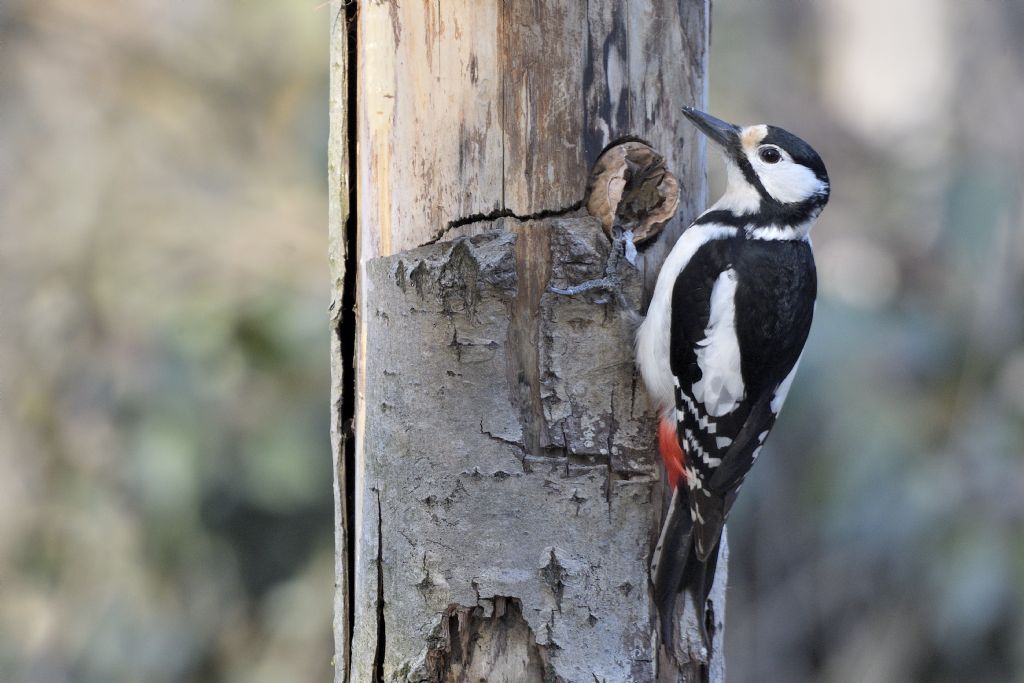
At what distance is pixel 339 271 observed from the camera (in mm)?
2104

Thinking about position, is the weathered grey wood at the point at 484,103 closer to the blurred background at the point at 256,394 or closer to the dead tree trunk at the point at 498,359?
the dead tree trunk at the point at 498,359

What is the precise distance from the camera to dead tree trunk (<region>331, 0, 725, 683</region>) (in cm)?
189

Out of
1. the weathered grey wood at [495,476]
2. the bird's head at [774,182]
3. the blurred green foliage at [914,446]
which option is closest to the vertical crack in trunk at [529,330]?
the weathered grey wood at [495,476]

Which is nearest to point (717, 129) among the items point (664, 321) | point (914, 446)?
point (664, 321)

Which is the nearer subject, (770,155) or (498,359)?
(498,359)

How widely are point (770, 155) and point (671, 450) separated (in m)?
0.81

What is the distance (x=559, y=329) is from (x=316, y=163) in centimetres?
313

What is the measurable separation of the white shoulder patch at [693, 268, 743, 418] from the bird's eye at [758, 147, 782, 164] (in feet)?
1.03

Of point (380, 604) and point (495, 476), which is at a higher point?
point (495, 476)

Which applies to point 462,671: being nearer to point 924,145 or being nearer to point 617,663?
point 617,663

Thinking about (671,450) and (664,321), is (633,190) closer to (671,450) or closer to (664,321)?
(664,321)

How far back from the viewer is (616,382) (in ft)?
6.63

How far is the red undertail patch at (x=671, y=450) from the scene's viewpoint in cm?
209

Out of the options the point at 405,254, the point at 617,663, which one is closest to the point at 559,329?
the point at 405,254
